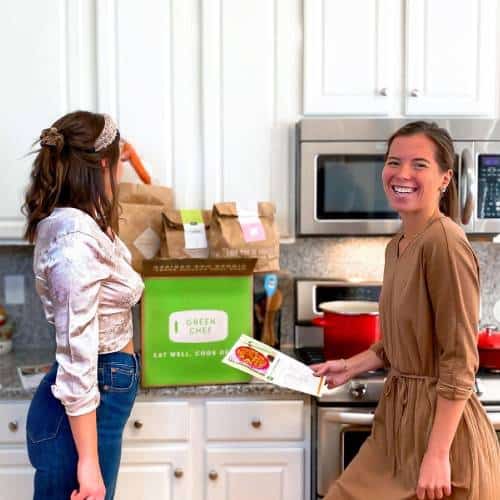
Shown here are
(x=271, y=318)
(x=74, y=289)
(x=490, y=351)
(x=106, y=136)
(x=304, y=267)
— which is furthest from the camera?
(x=304, y=267)

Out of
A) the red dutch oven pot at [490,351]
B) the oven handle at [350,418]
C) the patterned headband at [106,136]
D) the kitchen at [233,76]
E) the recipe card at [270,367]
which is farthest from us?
the kitchen at [233,76]

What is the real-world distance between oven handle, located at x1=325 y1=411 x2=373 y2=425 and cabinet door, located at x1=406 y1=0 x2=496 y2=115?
105 cm

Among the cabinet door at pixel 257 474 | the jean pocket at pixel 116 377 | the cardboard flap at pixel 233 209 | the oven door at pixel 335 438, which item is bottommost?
the cabinet door at pixel 257 474

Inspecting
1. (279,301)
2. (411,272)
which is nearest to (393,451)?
(411,272)

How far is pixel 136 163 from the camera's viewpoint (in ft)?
6.45

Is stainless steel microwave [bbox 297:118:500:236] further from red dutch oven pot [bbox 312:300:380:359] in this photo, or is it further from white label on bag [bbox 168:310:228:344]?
white label on bag [bbox 168:310:228:344]

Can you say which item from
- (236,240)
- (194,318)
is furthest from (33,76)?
(194,318)

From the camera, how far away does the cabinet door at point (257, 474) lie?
1857 millimetres

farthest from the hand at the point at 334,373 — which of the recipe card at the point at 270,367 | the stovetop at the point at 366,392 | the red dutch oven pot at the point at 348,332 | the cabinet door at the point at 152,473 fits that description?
the cabinet door at the point at 152,473

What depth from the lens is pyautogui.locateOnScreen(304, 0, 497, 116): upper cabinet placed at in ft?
6.71

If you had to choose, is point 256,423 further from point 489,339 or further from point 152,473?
point 489,339

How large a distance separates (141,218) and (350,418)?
0.93 m

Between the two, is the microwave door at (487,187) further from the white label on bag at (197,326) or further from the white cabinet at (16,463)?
the white cabinet at (16,463)

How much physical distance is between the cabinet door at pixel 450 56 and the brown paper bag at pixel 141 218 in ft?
3.06
